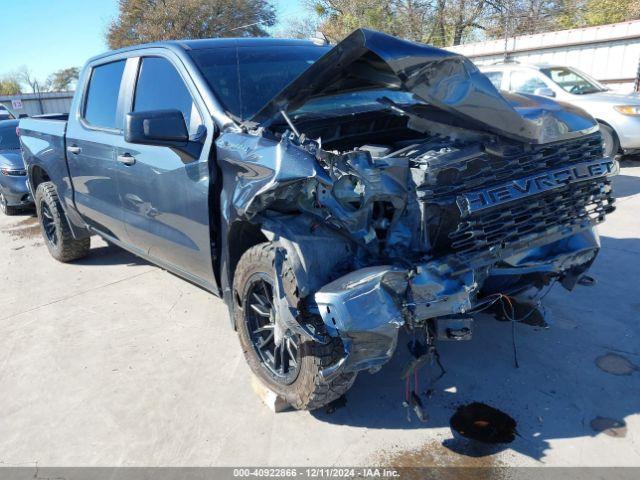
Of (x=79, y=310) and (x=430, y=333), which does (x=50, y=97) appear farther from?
(x=430, y=333)

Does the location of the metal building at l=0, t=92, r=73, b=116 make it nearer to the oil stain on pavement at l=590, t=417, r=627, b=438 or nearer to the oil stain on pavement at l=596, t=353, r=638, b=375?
the oil stain on pavement at l=596, t=353, r=638, b=375

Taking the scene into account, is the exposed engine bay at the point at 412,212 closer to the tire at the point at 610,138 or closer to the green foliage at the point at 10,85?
the tire at the point at 610,138

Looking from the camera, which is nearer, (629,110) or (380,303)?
(380,303)

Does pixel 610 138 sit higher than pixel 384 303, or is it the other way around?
pixel 384 303

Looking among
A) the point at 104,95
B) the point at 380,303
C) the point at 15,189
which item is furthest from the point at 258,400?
the point at 15,189

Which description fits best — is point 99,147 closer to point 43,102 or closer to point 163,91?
point 163,91

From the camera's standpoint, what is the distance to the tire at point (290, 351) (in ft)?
8.18

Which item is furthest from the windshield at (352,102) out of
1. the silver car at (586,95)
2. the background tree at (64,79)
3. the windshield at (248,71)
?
the background tree at (64,79)

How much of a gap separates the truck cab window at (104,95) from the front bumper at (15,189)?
14.4ft

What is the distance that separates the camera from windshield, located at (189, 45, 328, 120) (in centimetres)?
325

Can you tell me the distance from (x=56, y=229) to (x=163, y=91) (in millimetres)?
2900

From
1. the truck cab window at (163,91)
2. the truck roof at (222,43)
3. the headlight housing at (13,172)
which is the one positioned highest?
the truck roof at (222,43)

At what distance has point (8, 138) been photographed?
367 inches

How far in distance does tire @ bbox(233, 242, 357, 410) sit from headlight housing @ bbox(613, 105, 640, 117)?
804 centimetres
